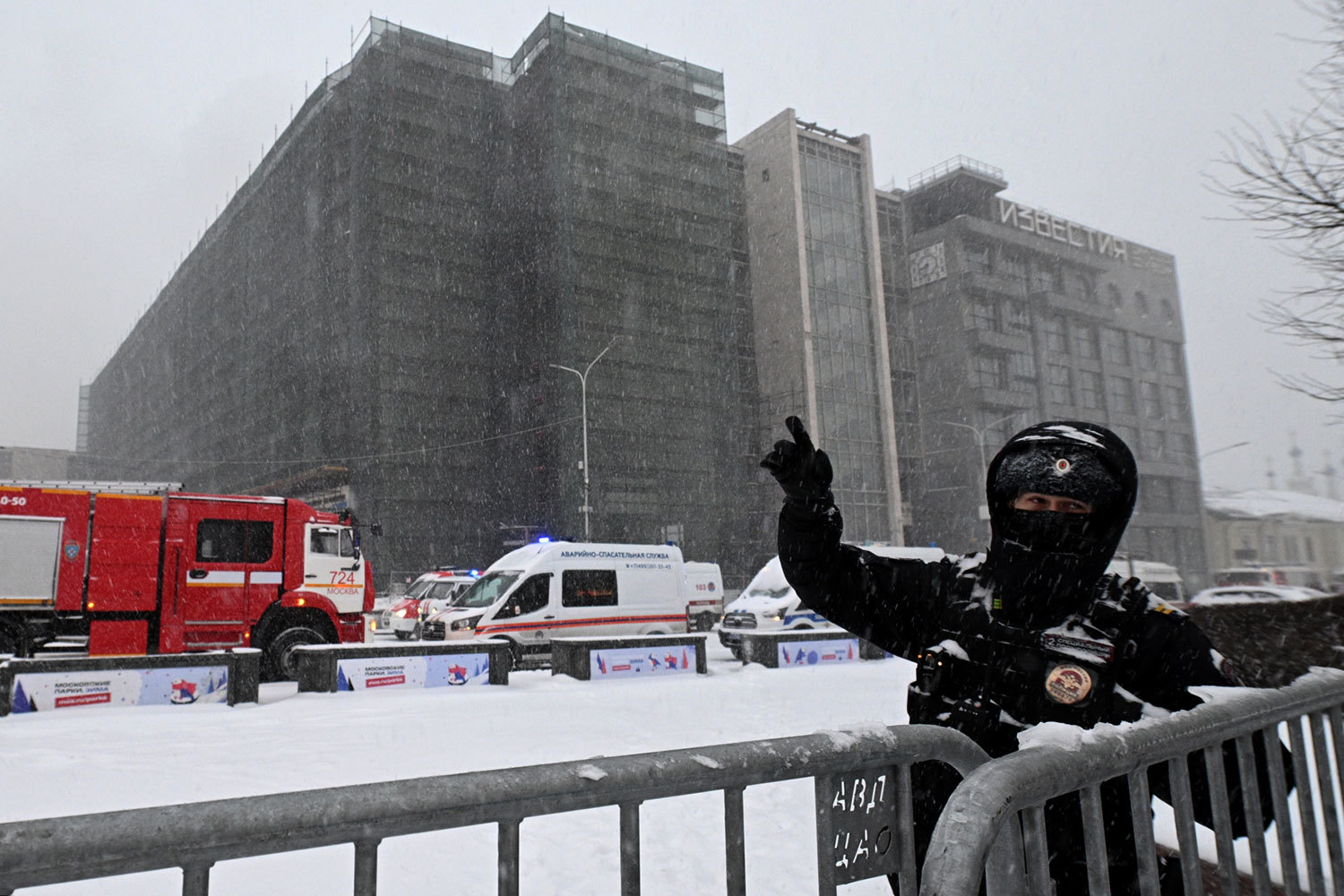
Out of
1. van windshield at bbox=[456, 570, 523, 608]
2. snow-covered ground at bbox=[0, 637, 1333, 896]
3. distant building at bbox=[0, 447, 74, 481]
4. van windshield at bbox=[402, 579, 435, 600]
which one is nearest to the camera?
snow-covered ground at bbox=[0, 637, 1333, 896]

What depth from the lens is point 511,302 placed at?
5697 centimetres

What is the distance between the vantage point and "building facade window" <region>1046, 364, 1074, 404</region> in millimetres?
72188

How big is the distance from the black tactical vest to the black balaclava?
0.05 meters

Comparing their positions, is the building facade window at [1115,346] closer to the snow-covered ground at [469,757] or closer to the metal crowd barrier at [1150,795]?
the snow-covered ground at [469,757]

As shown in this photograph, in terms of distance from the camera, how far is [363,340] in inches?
2003

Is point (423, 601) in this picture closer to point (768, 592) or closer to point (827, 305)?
point (768, 592)

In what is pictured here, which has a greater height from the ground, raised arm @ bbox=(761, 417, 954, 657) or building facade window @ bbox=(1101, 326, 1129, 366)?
building facade window @ bbox=(1101, 326, 1129, 366)

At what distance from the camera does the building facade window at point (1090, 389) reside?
73.9 m

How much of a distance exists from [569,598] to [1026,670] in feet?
49.8

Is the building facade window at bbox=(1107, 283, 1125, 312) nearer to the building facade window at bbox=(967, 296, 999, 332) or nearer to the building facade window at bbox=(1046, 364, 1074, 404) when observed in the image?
the building facade window at bbox=(1046, 364, 1074, 404)

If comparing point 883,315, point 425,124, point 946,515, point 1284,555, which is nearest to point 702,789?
point 425,124

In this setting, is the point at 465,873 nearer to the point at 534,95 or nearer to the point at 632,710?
the point at 632,710

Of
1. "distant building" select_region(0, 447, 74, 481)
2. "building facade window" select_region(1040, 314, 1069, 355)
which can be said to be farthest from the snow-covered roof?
"distant building" select_region(0, 447, 74, 481)

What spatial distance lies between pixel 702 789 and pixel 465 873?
3.37m
